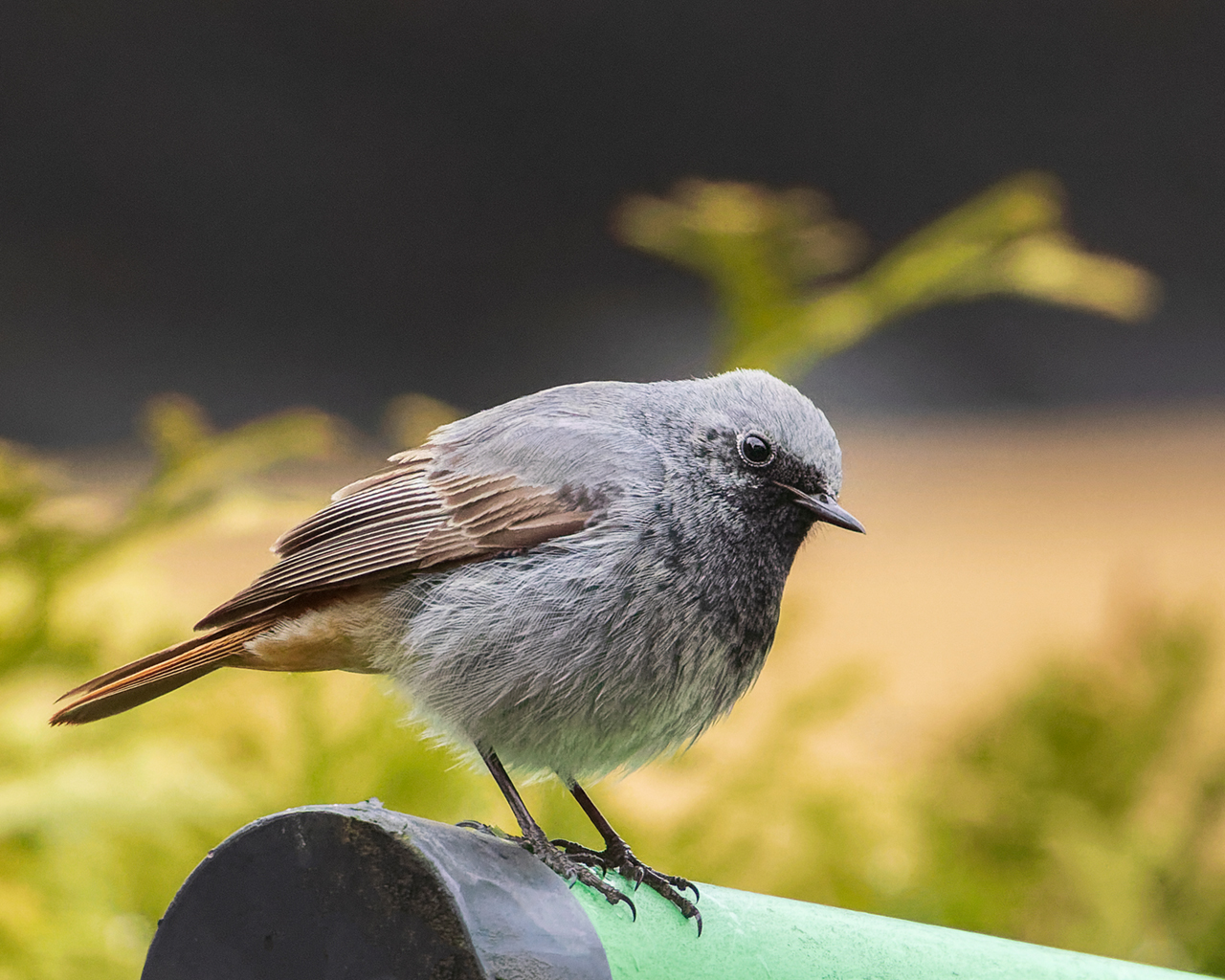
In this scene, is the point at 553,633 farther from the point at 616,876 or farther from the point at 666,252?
the point at 666,252

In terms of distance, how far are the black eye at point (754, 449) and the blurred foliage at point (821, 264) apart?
132cm

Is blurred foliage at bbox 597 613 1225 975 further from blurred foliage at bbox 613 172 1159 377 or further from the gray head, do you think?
the gray head

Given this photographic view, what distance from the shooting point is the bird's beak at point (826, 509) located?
1947 mm

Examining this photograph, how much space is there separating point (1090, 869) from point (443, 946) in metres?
2.87

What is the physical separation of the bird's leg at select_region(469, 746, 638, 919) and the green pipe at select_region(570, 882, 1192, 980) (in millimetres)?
128

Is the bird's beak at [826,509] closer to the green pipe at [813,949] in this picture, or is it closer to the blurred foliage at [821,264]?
the green pipe at [813,949]

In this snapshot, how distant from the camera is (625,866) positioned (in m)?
2.11

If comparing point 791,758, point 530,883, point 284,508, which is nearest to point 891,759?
point 791,758

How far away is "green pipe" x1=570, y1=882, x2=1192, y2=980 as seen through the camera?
1562mm

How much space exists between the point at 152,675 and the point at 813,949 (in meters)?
1.06

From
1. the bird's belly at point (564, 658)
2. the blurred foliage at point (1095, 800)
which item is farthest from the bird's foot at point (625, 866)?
the blurred foliage at point (1095, 800)

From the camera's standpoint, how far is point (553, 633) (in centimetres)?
188

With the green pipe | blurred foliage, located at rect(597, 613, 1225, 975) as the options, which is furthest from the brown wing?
blurred foliage, located at rect(597, 613, 1225, 975)

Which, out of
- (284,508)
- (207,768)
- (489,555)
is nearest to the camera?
(489,555)
